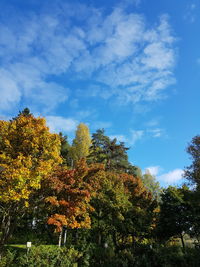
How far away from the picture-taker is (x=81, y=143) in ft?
160

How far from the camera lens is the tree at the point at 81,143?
47.1 m

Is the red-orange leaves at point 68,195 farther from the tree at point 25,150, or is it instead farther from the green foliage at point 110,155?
the green foliage at point 110,155

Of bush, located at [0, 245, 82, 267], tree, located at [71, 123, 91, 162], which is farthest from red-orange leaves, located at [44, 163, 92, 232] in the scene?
tree, located at [71, 123, 91, 162]

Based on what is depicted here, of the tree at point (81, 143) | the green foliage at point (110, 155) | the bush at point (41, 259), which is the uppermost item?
the tree at point (81, 143)

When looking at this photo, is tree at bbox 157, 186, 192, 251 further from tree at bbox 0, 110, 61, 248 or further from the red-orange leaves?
tree at bbox 0, 110, 61, 248

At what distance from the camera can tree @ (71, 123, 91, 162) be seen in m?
47.1

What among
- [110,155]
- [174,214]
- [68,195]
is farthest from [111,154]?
[68,195]

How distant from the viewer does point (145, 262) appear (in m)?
11.3

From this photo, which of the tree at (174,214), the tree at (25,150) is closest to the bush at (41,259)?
the tree at (25,150)

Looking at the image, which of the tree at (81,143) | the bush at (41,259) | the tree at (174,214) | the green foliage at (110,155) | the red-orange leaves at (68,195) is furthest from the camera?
the tree at (81,143)

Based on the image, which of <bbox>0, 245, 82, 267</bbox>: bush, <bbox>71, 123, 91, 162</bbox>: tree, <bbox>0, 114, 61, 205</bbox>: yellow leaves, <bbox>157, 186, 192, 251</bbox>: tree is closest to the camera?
<bbox>0, 245, 82, 267</bbox>: bush

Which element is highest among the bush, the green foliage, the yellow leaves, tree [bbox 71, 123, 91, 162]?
tree [bbox 71, 123, 91, 162]

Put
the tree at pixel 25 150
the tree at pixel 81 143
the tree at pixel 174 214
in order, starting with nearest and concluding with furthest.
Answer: the tree at pixel 25 150
the tree at pixel 174 214
the tree at pixel 81 143

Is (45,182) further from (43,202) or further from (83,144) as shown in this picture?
(83,144)
